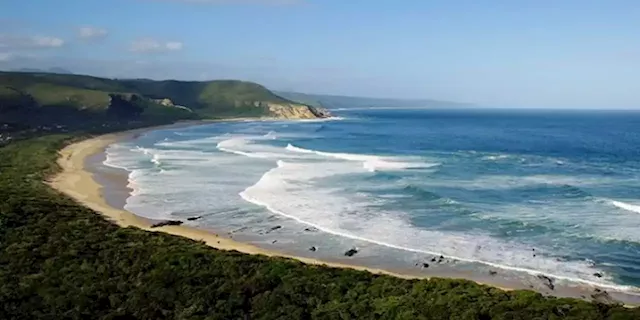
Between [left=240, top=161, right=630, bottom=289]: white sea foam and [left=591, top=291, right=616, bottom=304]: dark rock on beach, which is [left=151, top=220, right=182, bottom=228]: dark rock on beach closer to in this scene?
[left=240, top=161, right=630, bottom=289]: white sea foam

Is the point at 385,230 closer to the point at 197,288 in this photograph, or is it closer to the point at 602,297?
the point at 602,297

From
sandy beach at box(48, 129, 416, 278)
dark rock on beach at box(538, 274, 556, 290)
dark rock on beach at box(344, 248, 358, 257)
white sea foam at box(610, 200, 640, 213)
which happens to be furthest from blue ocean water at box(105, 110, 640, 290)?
sandy beach at box(48, 129, 416, 278)

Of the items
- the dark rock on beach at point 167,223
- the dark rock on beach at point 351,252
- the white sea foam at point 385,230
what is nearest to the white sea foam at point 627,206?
the white sea foam at point 385,230

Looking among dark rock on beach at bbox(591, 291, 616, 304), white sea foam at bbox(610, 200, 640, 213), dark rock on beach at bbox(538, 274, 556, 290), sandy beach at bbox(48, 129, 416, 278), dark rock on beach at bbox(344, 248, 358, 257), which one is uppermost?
white sea foam at bbox(610, 200, 640, 213)

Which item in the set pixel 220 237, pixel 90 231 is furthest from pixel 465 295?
pixel 90 231

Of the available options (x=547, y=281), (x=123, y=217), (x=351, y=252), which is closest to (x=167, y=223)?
(x=123, y=217)

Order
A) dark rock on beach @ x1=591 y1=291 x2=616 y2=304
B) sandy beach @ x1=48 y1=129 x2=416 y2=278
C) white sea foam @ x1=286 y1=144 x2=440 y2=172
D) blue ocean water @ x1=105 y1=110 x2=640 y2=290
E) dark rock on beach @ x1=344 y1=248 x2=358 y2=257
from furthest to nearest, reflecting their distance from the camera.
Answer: white sea foam @ x1=286 y1=144 x2=440 y2=172
sandy beach @ x1=48 y1=129 x2=416 y2=278
blue ocean water @ x1=105 y1=110 x2=640 y2=290
dark rock on beach @ x1=344 y1=248 x2=358 y2=257
dark rock on beach @ x1=591 y1=291 x2=616 y2=304
